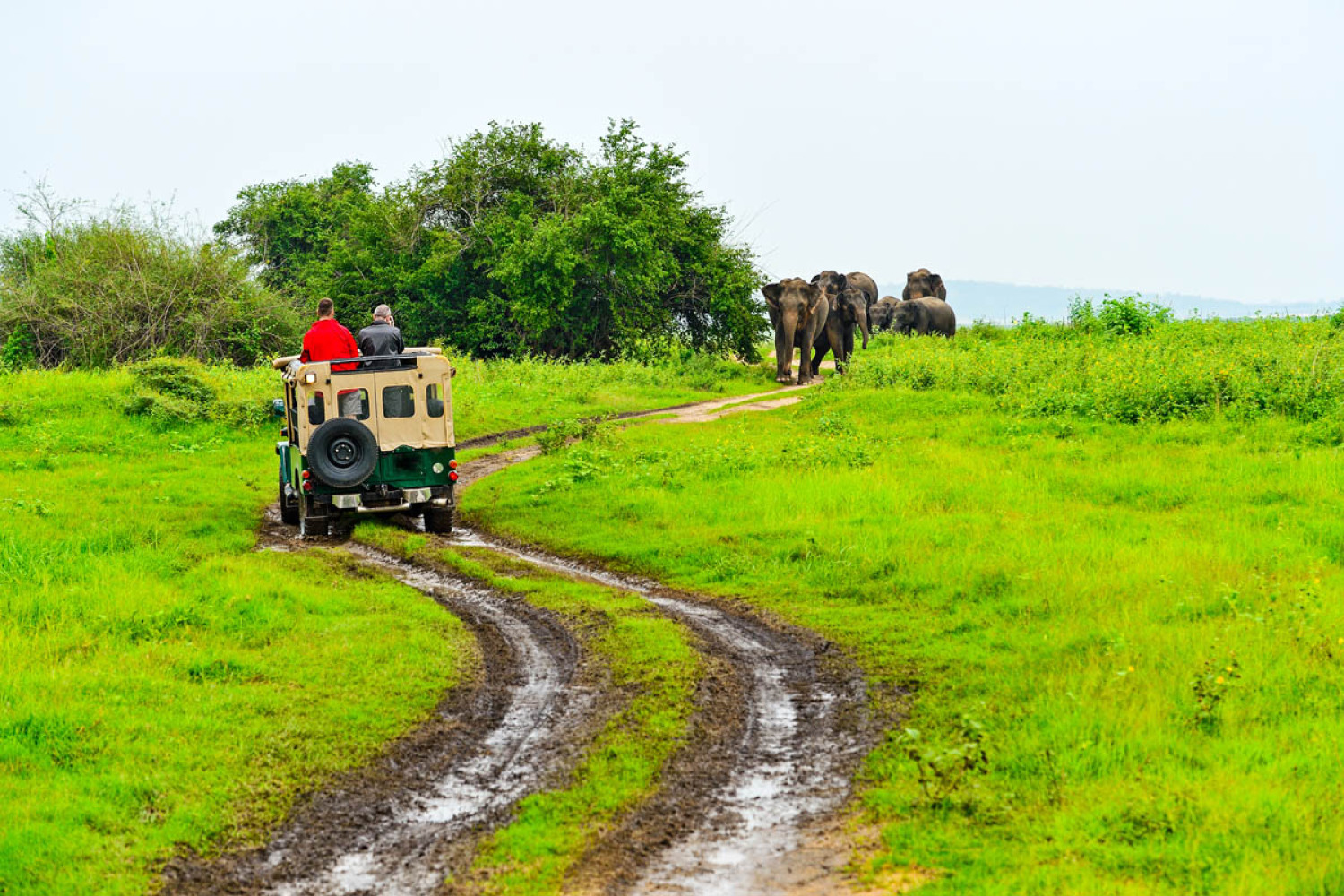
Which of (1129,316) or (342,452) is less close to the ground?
(1129,316)

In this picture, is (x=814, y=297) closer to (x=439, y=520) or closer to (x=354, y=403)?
(x=439, y=520)

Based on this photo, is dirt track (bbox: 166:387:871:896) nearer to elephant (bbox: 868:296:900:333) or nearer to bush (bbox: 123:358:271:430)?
bush (bbox: 123:358:271:430)

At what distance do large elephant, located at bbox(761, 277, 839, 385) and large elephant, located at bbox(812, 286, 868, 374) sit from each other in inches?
50.9

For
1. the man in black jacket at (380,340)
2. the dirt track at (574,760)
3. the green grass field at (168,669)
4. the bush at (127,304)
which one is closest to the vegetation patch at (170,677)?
the green grass field at (168,669)

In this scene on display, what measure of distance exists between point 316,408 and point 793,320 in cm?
2078

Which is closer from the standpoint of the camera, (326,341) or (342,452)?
(342,452)

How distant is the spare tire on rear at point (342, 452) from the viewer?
14.3 metres

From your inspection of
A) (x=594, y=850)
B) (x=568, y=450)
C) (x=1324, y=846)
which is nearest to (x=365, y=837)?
(x=594, y=850)

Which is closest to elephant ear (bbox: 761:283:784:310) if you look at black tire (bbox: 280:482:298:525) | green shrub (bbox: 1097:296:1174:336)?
green shrub (bbox: 1097:296:1174:336)

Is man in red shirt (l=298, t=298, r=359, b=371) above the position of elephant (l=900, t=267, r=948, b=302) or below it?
below

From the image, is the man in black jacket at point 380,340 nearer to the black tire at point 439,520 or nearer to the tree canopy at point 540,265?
the black tire at point 439,520

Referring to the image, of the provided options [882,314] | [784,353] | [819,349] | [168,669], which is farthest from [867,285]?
[168,669]

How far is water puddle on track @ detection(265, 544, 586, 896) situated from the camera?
6.09 meters

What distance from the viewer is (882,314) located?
45.4 meters
